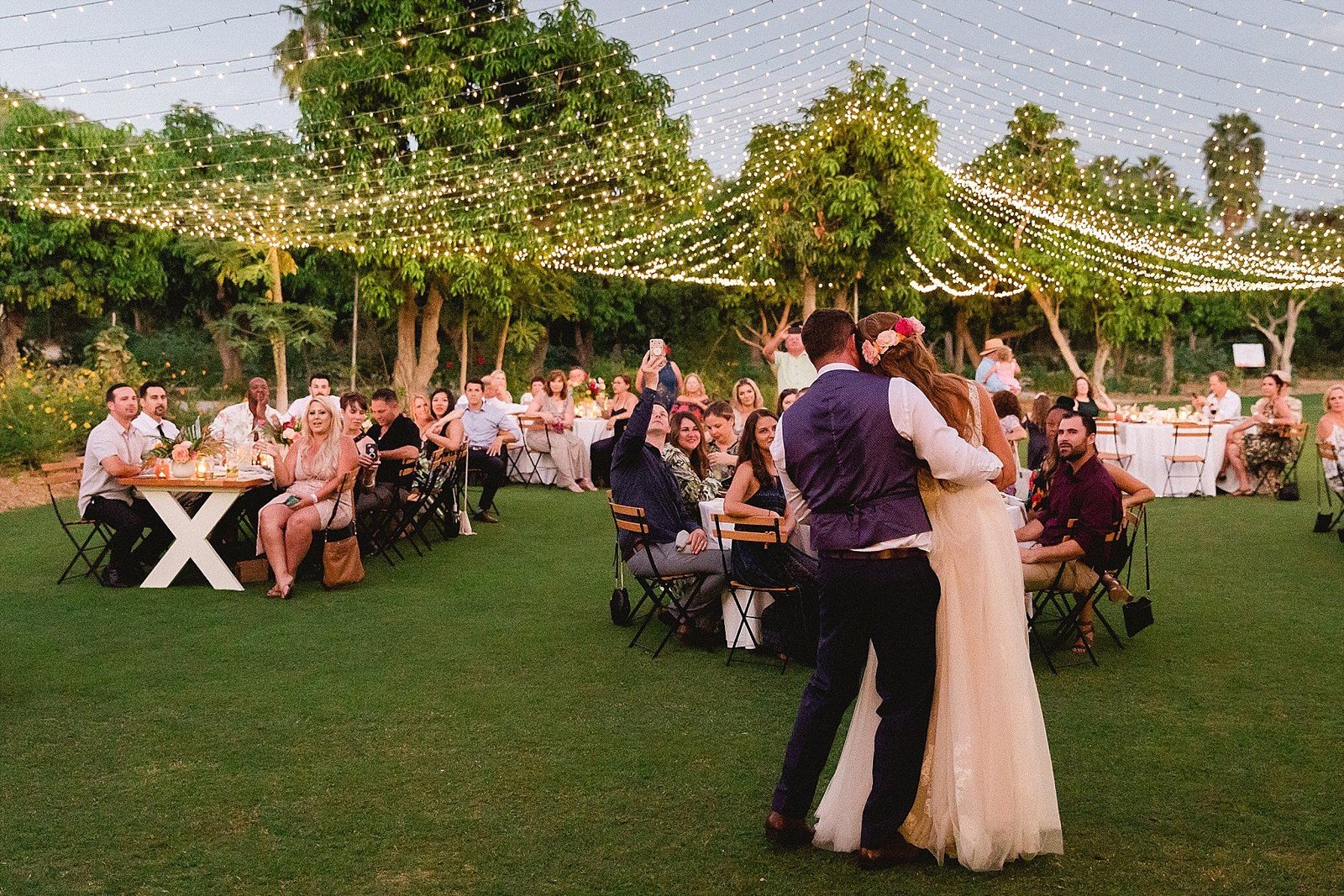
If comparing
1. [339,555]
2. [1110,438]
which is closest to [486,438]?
[339,555]

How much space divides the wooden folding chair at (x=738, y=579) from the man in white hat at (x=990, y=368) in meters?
4.12

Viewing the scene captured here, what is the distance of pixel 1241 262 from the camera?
67.2 ft

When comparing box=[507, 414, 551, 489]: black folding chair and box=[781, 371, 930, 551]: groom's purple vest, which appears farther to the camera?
box=[507, 414, 551, 489]: black folding chair

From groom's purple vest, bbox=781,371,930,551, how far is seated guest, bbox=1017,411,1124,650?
2.58 meters

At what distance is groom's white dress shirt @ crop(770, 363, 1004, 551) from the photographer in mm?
3064

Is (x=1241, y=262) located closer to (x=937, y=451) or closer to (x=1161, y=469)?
(x=1161, y=469)

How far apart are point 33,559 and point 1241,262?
63.4ft

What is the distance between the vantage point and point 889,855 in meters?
3.32

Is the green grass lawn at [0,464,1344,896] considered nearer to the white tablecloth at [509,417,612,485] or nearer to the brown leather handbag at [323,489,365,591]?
the brown leather handbag at [323,489,365,591]

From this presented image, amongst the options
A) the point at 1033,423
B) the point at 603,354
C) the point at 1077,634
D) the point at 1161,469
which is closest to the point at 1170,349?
the point at 603,354

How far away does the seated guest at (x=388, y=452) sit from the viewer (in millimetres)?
8336

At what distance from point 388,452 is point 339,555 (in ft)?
4.52

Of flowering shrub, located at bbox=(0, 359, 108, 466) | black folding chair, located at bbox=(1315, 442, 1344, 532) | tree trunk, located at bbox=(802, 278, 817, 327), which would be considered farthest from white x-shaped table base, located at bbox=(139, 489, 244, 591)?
tree trunk, located at bbox=(802, 278, 817, 327)

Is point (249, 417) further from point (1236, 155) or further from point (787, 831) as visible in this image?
point (1236, 155)
